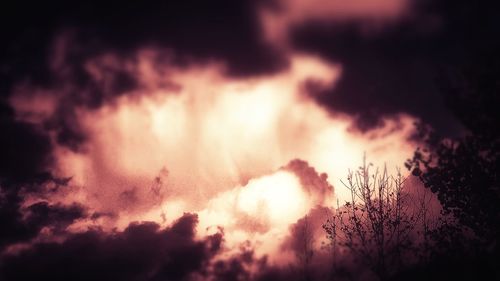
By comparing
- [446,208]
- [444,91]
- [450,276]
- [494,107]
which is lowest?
[450,276]

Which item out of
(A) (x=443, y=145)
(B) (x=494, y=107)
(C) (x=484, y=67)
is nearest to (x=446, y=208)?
(A) (x=443, y=145)

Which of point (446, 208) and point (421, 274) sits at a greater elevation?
point (446, 208)

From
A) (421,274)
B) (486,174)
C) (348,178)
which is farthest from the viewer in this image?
(348,178)

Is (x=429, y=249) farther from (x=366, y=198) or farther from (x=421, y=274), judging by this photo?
(x=366, y=198)

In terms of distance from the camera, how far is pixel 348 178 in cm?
2938

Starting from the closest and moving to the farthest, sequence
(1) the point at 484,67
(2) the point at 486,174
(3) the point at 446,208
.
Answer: (1) the point at 484,67
(2) the point at 486,174
(3) the point at 446,208

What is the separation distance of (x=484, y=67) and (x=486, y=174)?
22.9 feet

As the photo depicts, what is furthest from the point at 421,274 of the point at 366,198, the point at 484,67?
the point at 484,67

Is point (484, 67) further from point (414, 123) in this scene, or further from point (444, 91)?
point (414, 123)

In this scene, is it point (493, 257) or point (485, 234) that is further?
point (485, 234)

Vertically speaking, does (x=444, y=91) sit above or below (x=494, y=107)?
above

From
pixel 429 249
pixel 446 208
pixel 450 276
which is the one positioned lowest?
pixel 450 276

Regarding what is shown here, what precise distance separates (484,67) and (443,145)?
Answer: 4.91 metres

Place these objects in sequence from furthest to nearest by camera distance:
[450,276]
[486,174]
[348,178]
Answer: [348,178] < [450,276] < [486,174]
